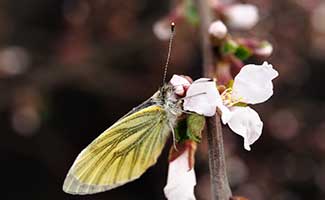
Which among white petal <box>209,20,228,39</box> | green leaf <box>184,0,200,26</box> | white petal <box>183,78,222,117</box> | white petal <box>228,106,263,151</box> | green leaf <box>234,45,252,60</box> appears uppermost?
green leaf <box>184,0,200,26</box>

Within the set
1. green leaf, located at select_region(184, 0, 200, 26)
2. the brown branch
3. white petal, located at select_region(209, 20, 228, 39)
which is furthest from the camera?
green leaf, located at select_region(184, 0, 200, 26)

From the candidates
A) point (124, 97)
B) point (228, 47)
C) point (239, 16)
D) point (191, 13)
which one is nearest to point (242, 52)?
point (228, 47)

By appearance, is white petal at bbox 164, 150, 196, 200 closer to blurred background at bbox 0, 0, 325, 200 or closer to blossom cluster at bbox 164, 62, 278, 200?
blossom cluster at bbox 164, 62, 278, 200

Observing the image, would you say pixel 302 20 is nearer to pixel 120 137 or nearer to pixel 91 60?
pixel 91 60

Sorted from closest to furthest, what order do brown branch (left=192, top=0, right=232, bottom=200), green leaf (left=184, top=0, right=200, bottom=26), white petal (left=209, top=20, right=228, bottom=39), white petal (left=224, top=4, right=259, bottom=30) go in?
1. brown branch (left=192, top=0, right=232, bottom=200)
2. white petal (left=209, top=20, right=228, bottom=39)
3. green leaf (left=184, top=0, right=200, bottom=26)
4. white petal (left=224, top=4, right=259, bottom=30)

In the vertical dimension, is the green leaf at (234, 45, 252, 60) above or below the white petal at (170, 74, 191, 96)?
above

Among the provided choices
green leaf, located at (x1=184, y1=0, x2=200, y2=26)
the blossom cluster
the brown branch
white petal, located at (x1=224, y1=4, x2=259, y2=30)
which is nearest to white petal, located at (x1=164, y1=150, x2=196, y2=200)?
the blossom cluster
